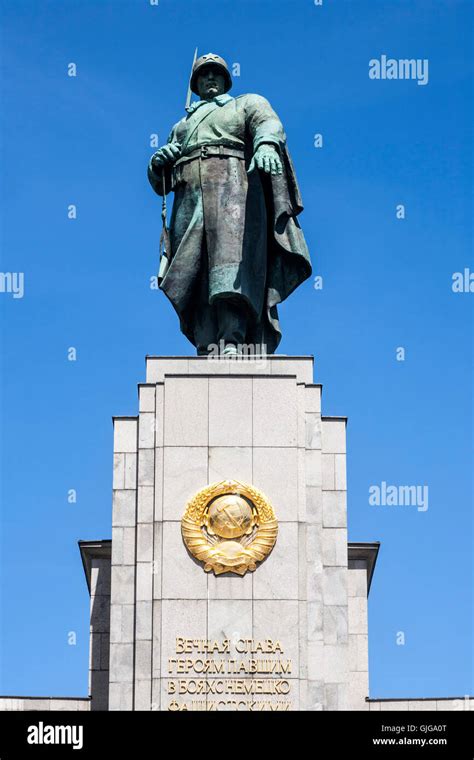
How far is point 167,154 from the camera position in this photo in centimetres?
2970

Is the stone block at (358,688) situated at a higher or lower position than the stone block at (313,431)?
lower

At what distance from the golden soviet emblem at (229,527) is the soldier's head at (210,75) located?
7298 millimetres

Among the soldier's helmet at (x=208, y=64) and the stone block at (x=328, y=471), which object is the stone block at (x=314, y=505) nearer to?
the stone block at (x=328, y=471)

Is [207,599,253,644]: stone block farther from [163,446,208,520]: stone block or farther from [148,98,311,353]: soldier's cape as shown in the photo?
[148,98,311,353]: soldier's cape

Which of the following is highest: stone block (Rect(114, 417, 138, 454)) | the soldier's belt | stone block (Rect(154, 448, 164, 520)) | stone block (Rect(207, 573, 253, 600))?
the soldier's belt

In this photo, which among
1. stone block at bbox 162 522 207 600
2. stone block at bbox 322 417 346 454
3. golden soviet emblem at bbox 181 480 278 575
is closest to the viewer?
stone block at bbox 162 522 207 600

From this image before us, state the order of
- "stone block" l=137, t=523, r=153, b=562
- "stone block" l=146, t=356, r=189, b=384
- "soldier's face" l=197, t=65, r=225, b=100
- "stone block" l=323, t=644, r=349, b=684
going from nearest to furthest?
1. "stone block" l=323, t=644, r=349, b=684
2. "stone block" l=137, t=523, r=153, b=562
3. "stone block" l=146, t=356, r=189, b=384
4. "soldier's face" l=197, t=65, r=225, b=100

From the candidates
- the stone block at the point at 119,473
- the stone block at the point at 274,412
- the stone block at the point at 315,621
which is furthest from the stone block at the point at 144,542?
the stone block at the point at 315,621

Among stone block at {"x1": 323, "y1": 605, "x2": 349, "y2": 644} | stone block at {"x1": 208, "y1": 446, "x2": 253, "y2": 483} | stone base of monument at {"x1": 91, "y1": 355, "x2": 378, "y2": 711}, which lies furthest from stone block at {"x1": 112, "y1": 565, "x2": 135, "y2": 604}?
stone block at {"x1": 323, "y1": 605, "x2": 349, "y2": 644}

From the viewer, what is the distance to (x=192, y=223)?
96.3ft

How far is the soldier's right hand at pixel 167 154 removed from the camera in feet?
97.4

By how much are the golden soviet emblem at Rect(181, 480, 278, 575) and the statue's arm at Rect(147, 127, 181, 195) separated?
5895mm

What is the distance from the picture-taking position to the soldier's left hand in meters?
28.3
